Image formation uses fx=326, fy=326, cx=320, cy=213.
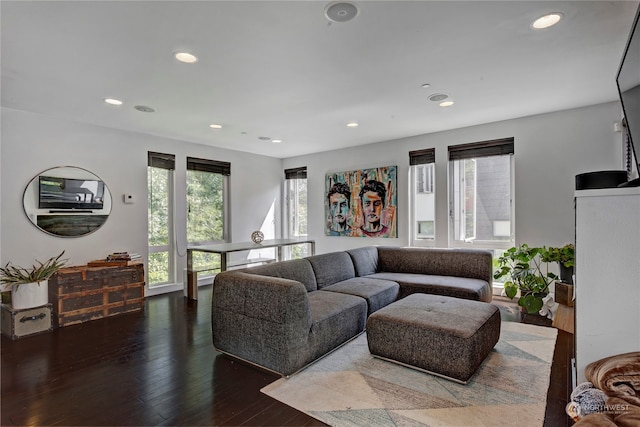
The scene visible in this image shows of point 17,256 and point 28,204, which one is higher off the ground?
point 28,204

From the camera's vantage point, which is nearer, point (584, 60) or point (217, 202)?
point (584, 60)

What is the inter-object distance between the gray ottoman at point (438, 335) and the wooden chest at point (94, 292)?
125 inches

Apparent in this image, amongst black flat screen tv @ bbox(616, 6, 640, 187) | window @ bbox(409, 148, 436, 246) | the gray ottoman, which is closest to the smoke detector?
black flat screen tv @ bbox(616, 6, 640, 187)

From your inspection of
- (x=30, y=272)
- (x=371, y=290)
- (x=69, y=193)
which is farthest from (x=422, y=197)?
(x=30, y=272)

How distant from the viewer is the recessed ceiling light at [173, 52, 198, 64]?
94.9 inches

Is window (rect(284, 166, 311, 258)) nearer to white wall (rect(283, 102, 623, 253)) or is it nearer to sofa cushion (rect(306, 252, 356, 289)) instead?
white wall (rect(283, 102, 623, 253))

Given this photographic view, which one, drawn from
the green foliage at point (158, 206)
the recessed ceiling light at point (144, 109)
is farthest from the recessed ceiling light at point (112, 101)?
the green foliage at point (158, 206)

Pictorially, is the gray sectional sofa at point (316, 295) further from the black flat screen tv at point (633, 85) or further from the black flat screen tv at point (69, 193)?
the black flat screen tv at point (69, 193)

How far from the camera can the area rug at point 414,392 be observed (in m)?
1.89

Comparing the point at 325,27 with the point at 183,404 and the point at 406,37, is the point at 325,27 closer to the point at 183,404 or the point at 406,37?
the point at 406,37

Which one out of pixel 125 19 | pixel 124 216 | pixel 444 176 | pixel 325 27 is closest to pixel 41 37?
pixel 125 19

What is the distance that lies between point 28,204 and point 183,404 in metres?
3.30

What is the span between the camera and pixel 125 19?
198cm

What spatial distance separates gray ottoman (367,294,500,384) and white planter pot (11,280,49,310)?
3.39 meters
